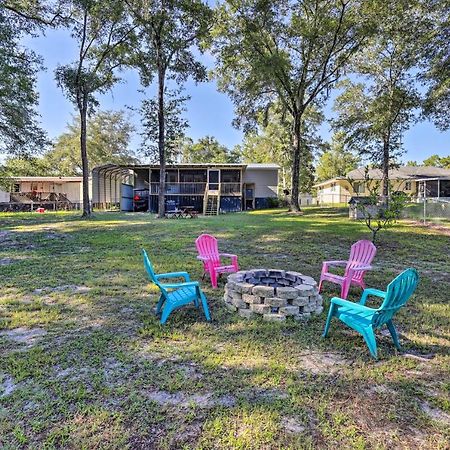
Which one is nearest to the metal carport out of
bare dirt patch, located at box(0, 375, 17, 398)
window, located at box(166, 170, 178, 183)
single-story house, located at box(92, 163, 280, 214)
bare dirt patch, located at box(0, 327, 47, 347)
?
single-story house, located at box(92, 163, 280, 214)

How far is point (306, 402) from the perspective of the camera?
7.50 feet

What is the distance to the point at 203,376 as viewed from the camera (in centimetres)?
261

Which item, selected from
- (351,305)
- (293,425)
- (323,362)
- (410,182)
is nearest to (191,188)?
(351,305)

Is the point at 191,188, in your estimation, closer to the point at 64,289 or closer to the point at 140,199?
the point at 140,199

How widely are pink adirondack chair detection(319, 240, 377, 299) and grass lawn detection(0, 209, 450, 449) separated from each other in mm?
257

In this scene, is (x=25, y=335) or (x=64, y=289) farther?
(x=64, y=289)

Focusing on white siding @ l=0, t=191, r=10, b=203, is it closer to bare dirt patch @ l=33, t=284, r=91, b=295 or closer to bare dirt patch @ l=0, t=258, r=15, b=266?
bare dirt patch @ l=0, t=258, r=15, b=266

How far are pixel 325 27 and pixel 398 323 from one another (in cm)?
1790

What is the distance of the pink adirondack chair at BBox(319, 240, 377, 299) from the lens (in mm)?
4586

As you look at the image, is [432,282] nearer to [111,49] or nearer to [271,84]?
[271,84]

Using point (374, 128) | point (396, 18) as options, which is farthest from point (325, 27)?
point (374, 128)

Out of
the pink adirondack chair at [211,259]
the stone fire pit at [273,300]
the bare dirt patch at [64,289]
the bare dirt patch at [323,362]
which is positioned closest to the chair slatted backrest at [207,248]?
the pink adirondack chair at [211,259]

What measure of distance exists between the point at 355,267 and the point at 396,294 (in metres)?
1.93

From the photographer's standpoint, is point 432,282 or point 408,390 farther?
point 432,282
